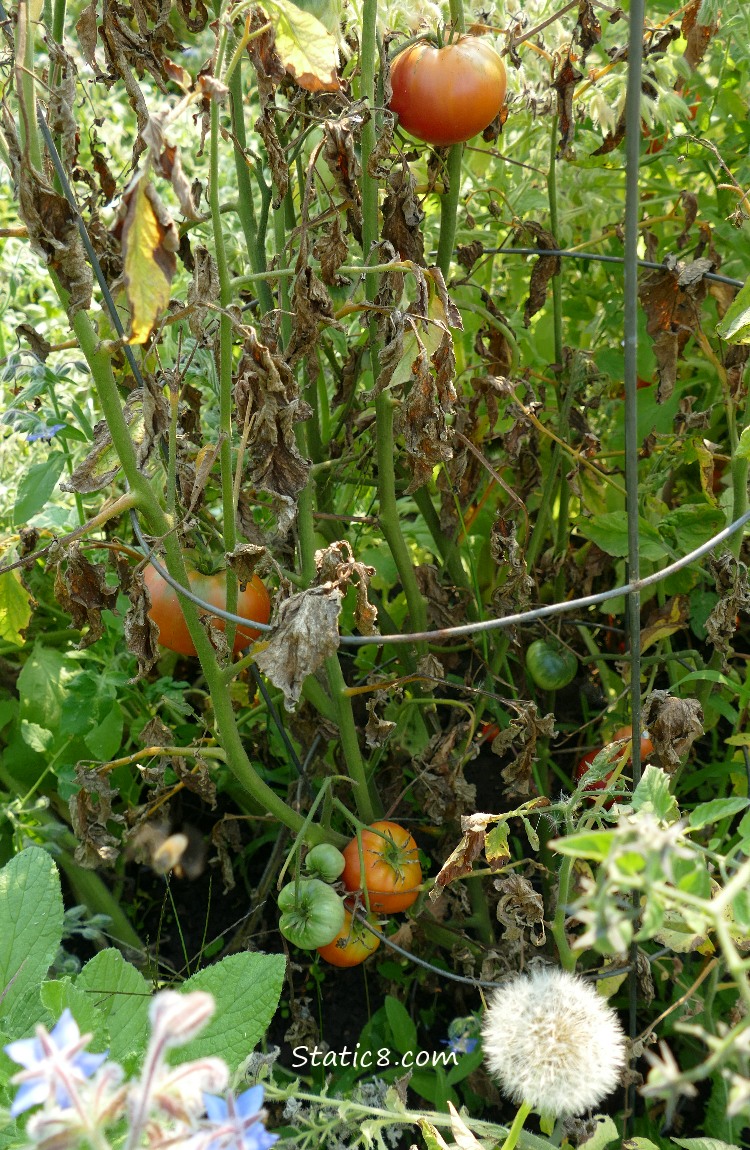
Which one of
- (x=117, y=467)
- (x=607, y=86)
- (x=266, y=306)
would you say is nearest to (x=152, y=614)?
(x=117, y=467)

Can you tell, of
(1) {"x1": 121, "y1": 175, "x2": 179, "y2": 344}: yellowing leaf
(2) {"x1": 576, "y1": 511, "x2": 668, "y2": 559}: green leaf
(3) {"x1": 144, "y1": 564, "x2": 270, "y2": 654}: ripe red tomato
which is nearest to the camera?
(1) {"x1": 121, "y1": 175, "x2": 179, "y2": 344}: yellowing leaf

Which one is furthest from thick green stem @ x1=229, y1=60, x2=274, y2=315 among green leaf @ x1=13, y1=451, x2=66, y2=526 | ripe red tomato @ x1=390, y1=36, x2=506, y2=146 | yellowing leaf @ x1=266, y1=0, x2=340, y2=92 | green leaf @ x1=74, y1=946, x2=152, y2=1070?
green leaf @ x1=74, y1=946, x2=152, y2=1070

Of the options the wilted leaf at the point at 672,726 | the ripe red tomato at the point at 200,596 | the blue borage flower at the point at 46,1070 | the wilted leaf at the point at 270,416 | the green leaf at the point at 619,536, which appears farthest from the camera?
the green leaf at the point at 619,536

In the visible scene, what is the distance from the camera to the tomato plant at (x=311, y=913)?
1.12 metres

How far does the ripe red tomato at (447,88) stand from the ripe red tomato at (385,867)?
787mm

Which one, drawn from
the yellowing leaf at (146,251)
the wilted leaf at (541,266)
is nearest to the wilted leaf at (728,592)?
Result: the wilted leaf at (541,266)

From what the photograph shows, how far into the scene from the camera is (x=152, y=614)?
118 cm

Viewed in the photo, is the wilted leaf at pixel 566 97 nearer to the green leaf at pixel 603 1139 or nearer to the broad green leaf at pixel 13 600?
the broad green leaf at pixel 13 600

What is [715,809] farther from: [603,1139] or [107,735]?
[107,735]

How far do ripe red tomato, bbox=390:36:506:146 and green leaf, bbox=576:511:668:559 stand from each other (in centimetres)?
50

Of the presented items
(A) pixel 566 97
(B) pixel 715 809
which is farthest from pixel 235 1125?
(A) pixel 566 97

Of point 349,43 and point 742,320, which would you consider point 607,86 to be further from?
point 742,320

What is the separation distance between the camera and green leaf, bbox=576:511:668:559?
1.30 m

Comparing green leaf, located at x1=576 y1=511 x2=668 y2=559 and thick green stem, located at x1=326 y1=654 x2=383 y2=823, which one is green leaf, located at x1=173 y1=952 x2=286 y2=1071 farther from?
green leaf, located at x1=576 y1=511 x2=668 y2=559
